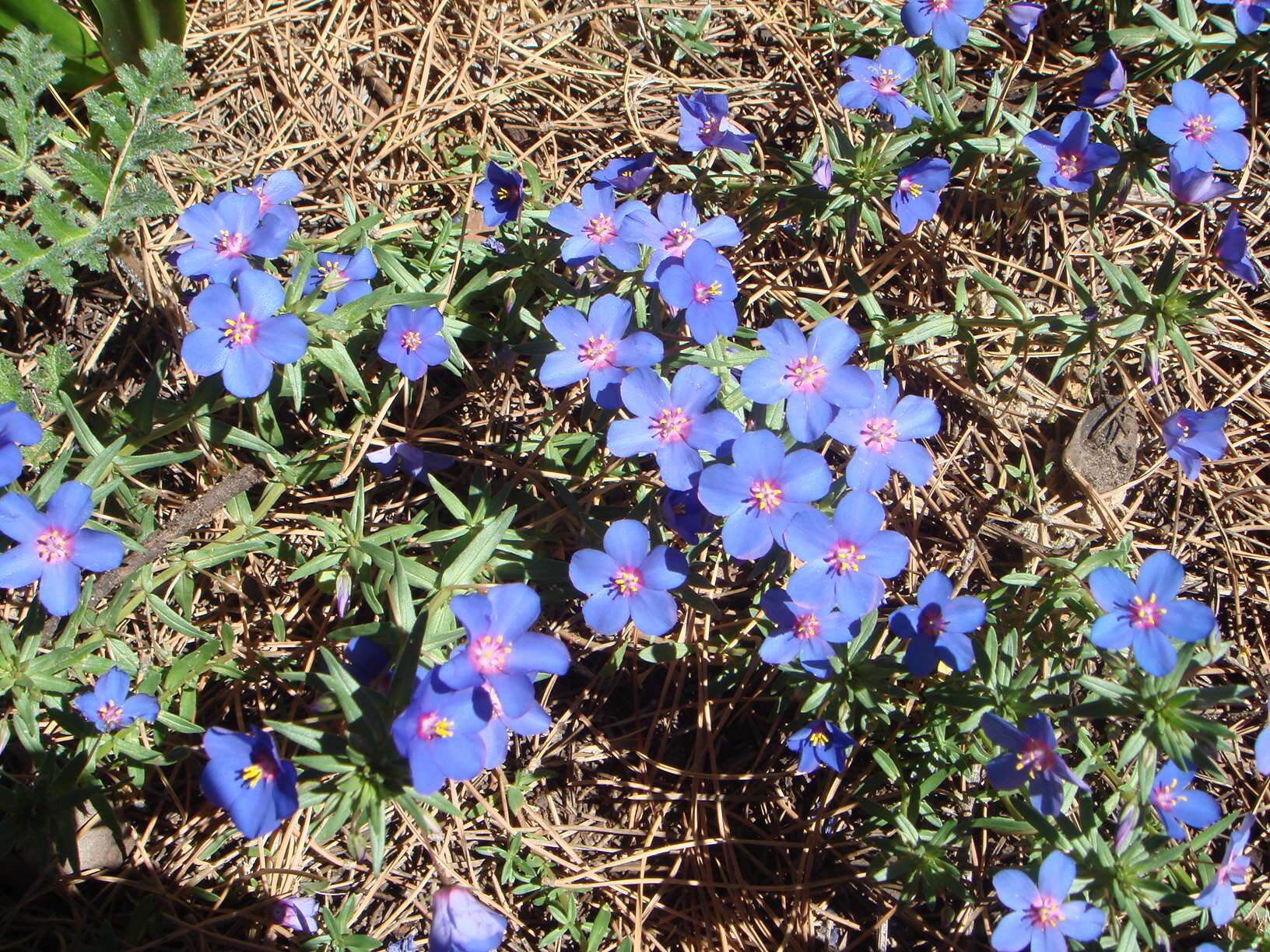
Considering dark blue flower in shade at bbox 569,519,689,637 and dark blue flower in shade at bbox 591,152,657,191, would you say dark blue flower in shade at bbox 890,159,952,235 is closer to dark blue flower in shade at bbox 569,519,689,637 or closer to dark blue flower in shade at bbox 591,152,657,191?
dark blue flower in shade at bbox 591,152,657,191

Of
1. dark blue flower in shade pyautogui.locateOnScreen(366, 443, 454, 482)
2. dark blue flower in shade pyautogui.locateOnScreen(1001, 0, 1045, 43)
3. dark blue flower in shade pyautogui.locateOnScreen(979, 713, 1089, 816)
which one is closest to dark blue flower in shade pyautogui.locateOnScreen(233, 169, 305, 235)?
dark blue flower in shade pyautogui.locateOnScreen(366, 443, 454, 482)

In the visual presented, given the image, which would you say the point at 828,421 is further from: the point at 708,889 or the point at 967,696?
the point at 708,889

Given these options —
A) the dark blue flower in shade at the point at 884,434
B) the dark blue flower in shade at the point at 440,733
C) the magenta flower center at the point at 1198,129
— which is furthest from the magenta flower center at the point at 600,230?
the magenta flower center at the point at 1198,129

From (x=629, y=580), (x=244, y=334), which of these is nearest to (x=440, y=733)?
(x=629, y=580)

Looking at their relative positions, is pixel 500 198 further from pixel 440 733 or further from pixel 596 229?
pixel 440 733

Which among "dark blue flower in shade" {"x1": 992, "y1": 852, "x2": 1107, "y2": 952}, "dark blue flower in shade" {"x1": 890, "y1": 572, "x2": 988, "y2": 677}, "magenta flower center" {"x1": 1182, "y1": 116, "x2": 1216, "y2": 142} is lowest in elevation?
"dark blue flower in shade" {"x1": 992, "y1": 852, "x2": 1107, "y2": 952}

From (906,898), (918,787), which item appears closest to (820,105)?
(918,787)

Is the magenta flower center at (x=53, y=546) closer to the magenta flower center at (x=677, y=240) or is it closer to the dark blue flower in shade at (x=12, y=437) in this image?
the dark blue flower in shade at (x=12, y=437)
